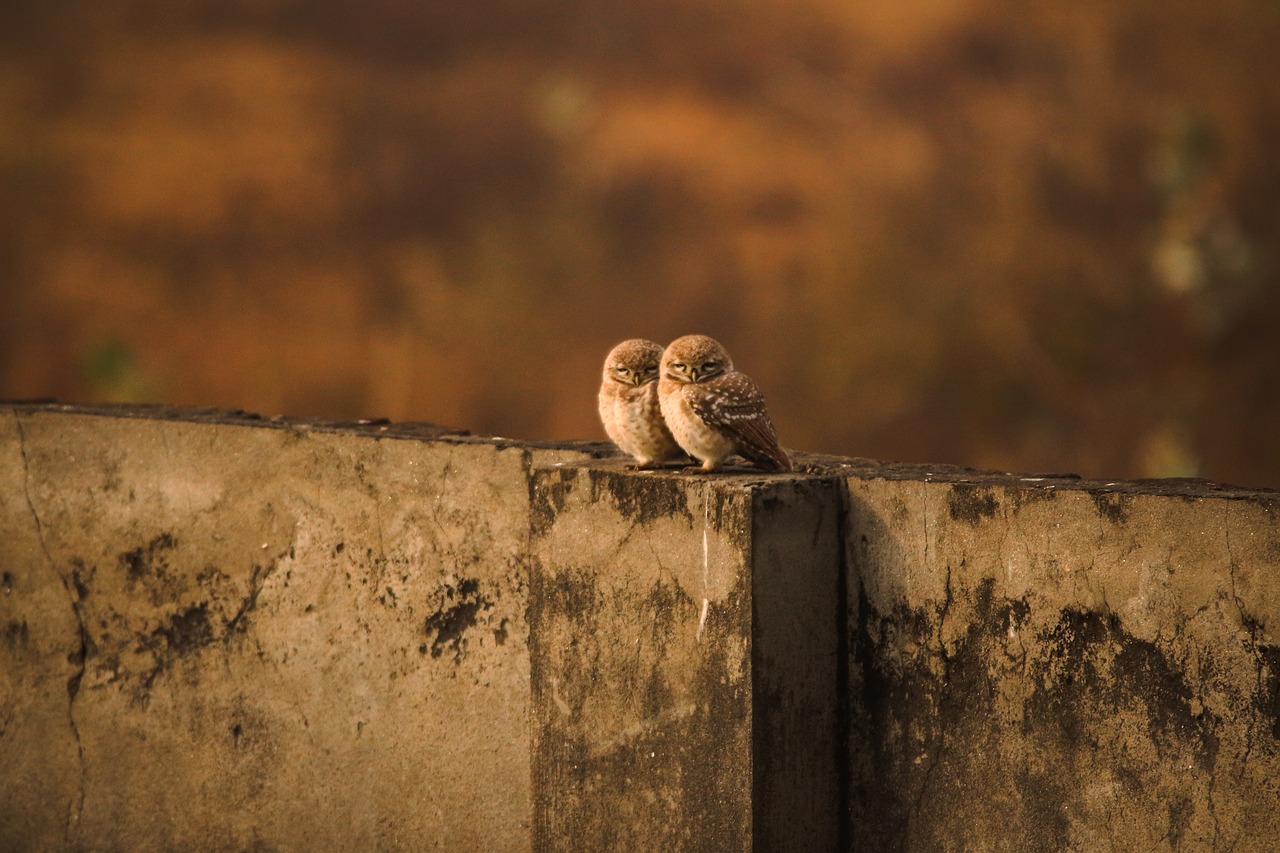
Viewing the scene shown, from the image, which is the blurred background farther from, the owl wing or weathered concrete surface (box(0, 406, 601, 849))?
the owl wing

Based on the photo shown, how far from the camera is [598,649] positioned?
334 cm

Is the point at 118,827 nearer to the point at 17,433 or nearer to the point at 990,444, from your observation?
the point at 17,433

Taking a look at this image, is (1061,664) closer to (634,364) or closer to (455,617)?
(634,364)

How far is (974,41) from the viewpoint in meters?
15.7

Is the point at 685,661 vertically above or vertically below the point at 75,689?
above

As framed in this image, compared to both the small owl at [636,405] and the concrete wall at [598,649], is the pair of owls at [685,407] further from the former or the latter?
the concrete wall at [598,649]

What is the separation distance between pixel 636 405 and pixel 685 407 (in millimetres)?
197

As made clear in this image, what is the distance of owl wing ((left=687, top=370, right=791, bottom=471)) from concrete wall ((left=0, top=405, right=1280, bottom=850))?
16 cm

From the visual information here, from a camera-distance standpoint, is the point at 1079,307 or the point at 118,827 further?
the point at 1079,307

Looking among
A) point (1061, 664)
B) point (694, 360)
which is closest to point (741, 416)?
point (694, 360)

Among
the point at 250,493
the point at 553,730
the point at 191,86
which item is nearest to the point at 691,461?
the point at 553,730

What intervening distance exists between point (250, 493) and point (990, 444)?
36.3 ft

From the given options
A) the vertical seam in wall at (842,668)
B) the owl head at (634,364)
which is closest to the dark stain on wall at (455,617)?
the owl head at (634,364)

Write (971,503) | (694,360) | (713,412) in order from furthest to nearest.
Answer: (694,360) → (713,412) → (971,503)
